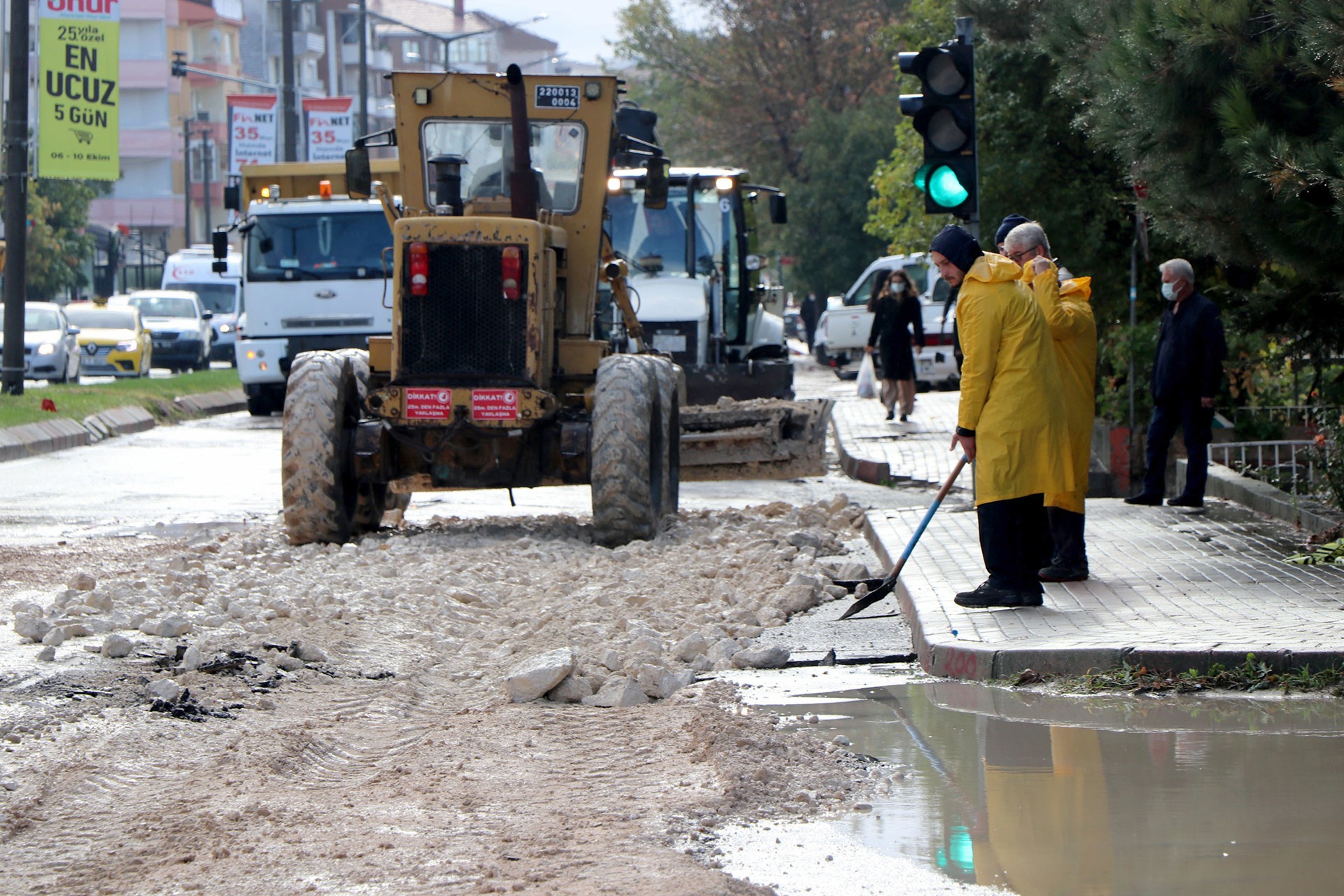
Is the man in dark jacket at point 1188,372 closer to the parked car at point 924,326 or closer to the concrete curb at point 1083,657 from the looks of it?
the concrete curb at point 1083,657

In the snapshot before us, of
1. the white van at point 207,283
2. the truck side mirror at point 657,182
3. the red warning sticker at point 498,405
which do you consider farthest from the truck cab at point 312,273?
the white van at point 207,283

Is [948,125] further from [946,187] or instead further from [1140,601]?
[1140,601]

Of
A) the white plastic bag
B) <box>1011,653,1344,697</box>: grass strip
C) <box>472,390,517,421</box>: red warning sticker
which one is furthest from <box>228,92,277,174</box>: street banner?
<box>1011,653,1344,697</box>: grass strip

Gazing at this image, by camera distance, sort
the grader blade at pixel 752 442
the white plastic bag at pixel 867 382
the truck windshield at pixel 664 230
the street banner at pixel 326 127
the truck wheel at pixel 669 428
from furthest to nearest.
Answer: the street banner at pixel 326 127 → the white plastic bag at pixel 867 382 → the truck windshield at pixel 664 230 → the grader blade at pixel 752 442 → the truck wheel at pixel 669 428

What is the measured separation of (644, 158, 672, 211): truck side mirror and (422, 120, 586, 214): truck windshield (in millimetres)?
723

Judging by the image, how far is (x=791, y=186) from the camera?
4709cm

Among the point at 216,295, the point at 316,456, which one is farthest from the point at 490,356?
the point at 216,295

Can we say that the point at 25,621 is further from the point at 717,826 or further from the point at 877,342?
the point at 877,342

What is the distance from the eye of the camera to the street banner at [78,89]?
21984mm

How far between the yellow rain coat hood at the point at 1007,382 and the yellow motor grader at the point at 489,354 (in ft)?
11.3

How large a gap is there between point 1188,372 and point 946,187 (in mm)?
1980

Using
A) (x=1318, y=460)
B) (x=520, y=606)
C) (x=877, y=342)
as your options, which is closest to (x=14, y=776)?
(x=520, y=606)

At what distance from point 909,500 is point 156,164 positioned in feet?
252

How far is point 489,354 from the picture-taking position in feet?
35.7
